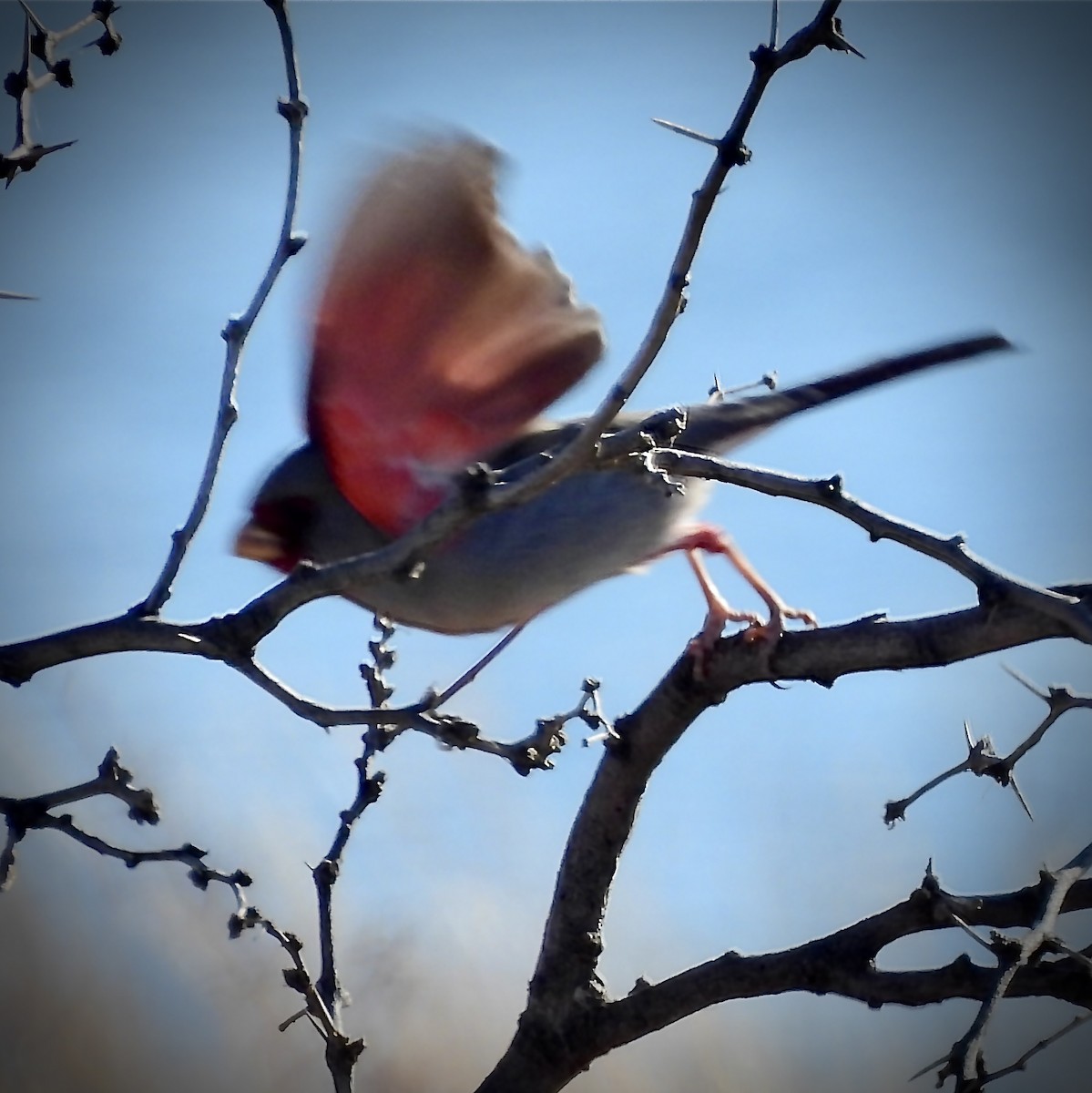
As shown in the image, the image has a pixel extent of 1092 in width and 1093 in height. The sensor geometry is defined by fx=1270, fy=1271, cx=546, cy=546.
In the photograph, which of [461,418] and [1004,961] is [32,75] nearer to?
[461,418]

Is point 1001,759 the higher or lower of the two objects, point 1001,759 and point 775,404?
the lower

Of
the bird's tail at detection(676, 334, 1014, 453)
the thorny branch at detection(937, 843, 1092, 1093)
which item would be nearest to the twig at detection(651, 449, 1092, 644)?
the thorny branch at detection(937, 843, 1092, 1093)

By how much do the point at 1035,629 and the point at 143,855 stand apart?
1.82 m

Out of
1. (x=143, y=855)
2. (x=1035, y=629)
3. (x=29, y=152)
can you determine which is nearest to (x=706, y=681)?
(x=1035, y=629)

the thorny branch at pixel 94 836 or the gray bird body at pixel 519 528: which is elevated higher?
the gray bird body at pixel 519 528

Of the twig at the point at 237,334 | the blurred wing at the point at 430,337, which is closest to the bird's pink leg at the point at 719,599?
the blurred wing at the point at 430,337

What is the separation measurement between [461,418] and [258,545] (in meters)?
0.73

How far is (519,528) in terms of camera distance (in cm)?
355

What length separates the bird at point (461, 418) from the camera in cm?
284

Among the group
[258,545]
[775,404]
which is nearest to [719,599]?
[775,404]

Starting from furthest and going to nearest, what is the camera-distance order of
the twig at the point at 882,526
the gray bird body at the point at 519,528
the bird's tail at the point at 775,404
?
the gray bird body at the point at 519,528, the bird's tail at the point at 775,404, the twig at the point at 882,526

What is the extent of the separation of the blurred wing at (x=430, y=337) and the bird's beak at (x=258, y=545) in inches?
10.4

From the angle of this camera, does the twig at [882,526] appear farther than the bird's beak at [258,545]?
A: No

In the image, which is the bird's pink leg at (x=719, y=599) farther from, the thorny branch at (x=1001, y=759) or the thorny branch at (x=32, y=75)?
the thorny branch at (x=32, y=75)
